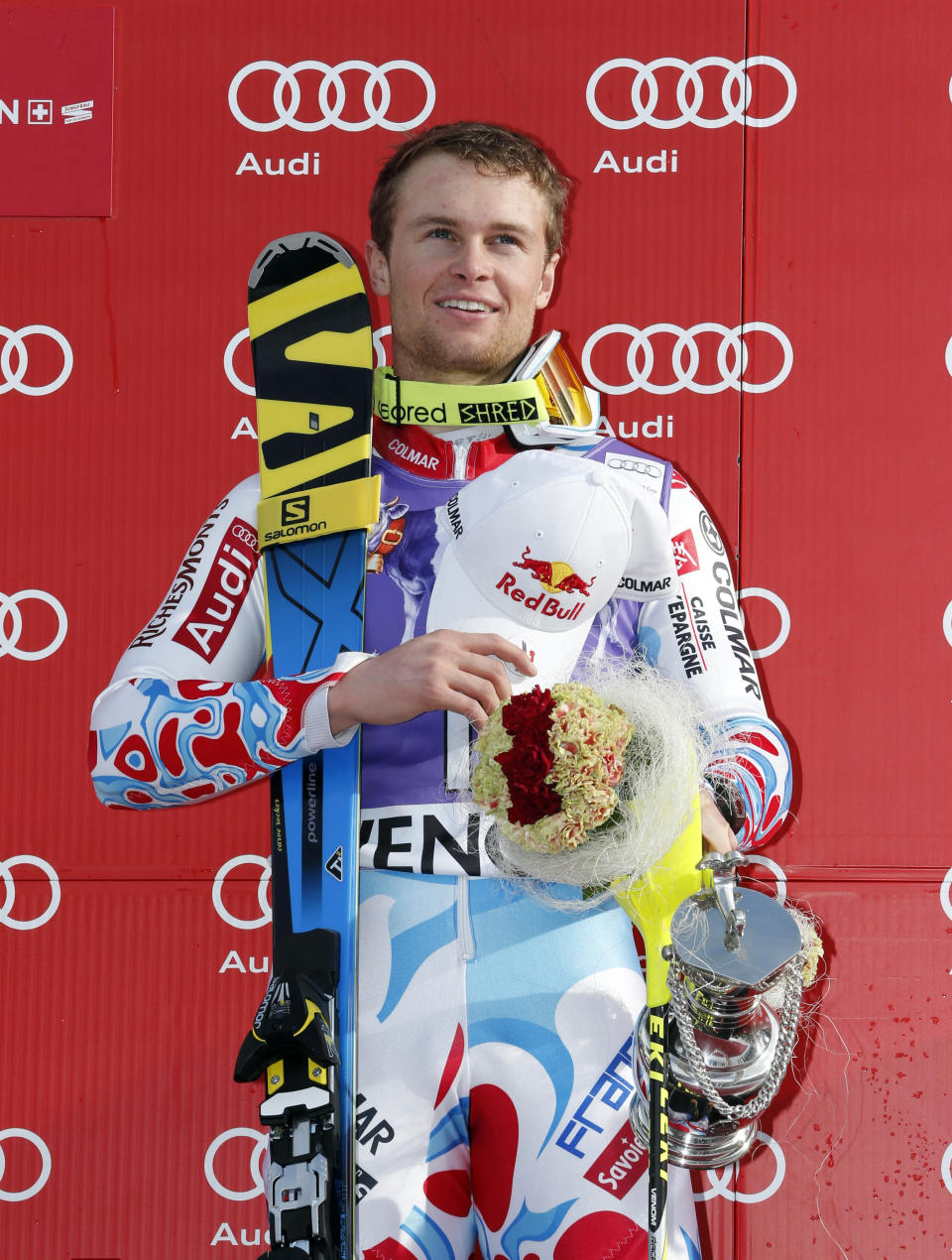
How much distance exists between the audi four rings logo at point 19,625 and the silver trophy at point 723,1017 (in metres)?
1.50

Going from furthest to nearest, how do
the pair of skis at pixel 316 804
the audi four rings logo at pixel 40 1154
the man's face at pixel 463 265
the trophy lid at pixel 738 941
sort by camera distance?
the audi four rings logo at pixel 40 1154
the man's face at pixel 463 265
the pair of skis at pixel 316 804
the trophy lid at pixel 738 941

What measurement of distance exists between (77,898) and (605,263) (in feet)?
5.11

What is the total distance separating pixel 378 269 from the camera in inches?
69.7

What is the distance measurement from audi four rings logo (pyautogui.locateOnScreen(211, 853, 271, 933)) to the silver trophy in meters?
1.20

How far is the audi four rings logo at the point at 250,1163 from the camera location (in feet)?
7.81

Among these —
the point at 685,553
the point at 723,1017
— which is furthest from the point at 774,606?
the point at 723,1017

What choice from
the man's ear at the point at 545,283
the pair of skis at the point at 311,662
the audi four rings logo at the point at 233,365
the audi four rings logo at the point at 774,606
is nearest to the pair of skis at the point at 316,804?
the pair of skis at the point at 311,662

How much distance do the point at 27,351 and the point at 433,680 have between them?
4.86 ft

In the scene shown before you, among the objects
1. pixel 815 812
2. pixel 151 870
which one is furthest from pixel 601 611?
pixel 151 870

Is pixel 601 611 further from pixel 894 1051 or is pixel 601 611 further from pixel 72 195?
pixel 72 195

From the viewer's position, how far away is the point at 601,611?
5.32 ft

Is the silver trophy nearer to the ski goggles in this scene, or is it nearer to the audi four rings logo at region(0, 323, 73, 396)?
the ski goggles

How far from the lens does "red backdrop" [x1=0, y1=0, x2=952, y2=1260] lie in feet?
7.82

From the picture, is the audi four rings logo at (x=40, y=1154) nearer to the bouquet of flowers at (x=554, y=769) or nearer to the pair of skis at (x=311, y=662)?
the pair of skis at (x=311, y=662)
